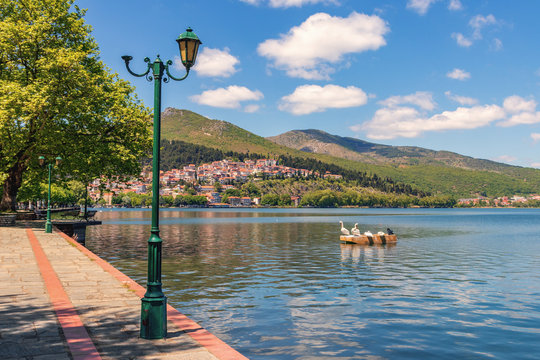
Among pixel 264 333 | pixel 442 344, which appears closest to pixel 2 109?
pixel 264 333

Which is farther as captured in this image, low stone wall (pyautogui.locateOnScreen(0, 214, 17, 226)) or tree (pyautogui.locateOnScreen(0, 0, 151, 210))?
low stone wall (pyautogui.locateOnScreen(0, 214, 17, 226))

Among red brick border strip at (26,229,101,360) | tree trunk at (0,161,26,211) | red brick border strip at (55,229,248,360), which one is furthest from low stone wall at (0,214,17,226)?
red brick border strip at (55,229,248,360)

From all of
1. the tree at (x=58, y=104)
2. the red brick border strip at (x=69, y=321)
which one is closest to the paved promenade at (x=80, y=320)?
the red brick border strip at (x=69, y=321)

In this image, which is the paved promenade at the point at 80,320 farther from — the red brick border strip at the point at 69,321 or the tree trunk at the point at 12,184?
the tree trunk at the point at 12,184

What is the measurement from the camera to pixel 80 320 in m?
9.60

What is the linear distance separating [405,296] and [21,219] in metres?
36.5

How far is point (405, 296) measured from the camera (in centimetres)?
1886

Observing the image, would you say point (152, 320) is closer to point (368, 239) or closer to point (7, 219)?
point (7, 219)

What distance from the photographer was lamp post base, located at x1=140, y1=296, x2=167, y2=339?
866 centimetres

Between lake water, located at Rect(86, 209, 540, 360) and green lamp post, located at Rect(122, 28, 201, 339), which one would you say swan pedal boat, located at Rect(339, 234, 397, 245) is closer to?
lake water, located at Rect(86, 209, 540, 360)

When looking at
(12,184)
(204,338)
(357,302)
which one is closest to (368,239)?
(357,302)

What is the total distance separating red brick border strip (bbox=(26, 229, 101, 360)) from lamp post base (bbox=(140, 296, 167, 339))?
3.37 ft

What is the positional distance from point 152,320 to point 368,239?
124ft

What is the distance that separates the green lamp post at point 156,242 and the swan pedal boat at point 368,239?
3500 cm
